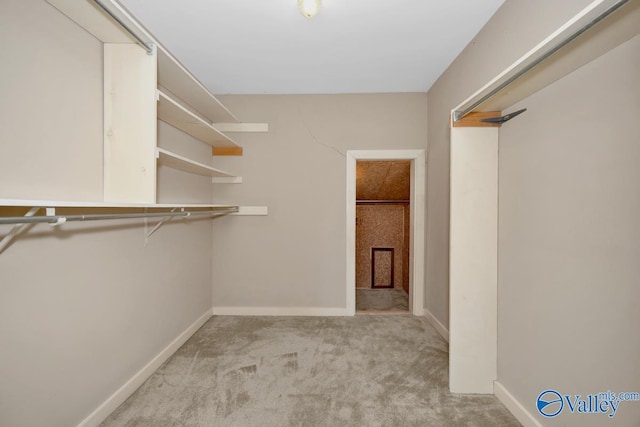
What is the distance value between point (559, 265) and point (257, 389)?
1784 mm

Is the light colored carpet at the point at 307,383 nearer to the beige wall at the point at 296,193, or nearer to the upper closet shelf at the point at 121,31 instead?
the beige wall at the point at 296,193

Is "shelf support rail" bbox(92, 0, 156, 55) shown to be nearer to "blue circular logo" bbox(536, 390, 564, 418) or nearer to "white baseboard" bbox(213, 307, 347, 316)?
"white baseboard" bbox(213, 307, 347, 316)

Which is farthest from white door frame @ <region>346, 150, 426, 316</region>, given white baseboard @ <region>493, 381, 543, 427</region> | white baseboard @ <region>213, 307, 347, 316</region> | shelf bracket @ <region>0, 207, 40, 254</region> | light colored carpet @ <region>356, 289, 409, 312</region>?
shelf bracket @ <region>0, 207, 40, 254</region>

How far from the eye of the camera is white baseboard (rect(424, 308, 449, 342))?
2.29 meters

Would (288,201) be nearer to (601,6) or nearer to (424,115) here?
(424,115)

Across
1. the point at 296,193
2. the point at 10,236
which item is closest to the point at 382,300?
the point at 296,193

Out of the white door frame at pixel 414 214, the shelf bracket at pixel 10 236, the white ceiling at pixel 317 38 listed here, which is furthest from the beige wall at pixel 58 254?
the white door frame at pixel 414 214

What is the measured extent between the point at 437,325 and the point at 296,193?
186 cm

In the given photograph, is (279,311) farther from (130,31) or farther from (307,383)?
(130,31)

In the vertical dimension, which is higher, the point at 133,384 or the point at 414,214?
the point at 414,214

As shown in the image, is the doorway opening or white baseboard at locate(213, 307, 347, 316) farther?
the doorway opening

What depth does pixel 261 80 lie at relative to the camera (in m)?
2.50

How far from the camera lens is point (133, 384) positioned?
166 centimetres

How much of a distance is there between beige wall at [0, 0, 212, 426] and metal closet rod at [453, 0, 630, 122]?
1.97m
